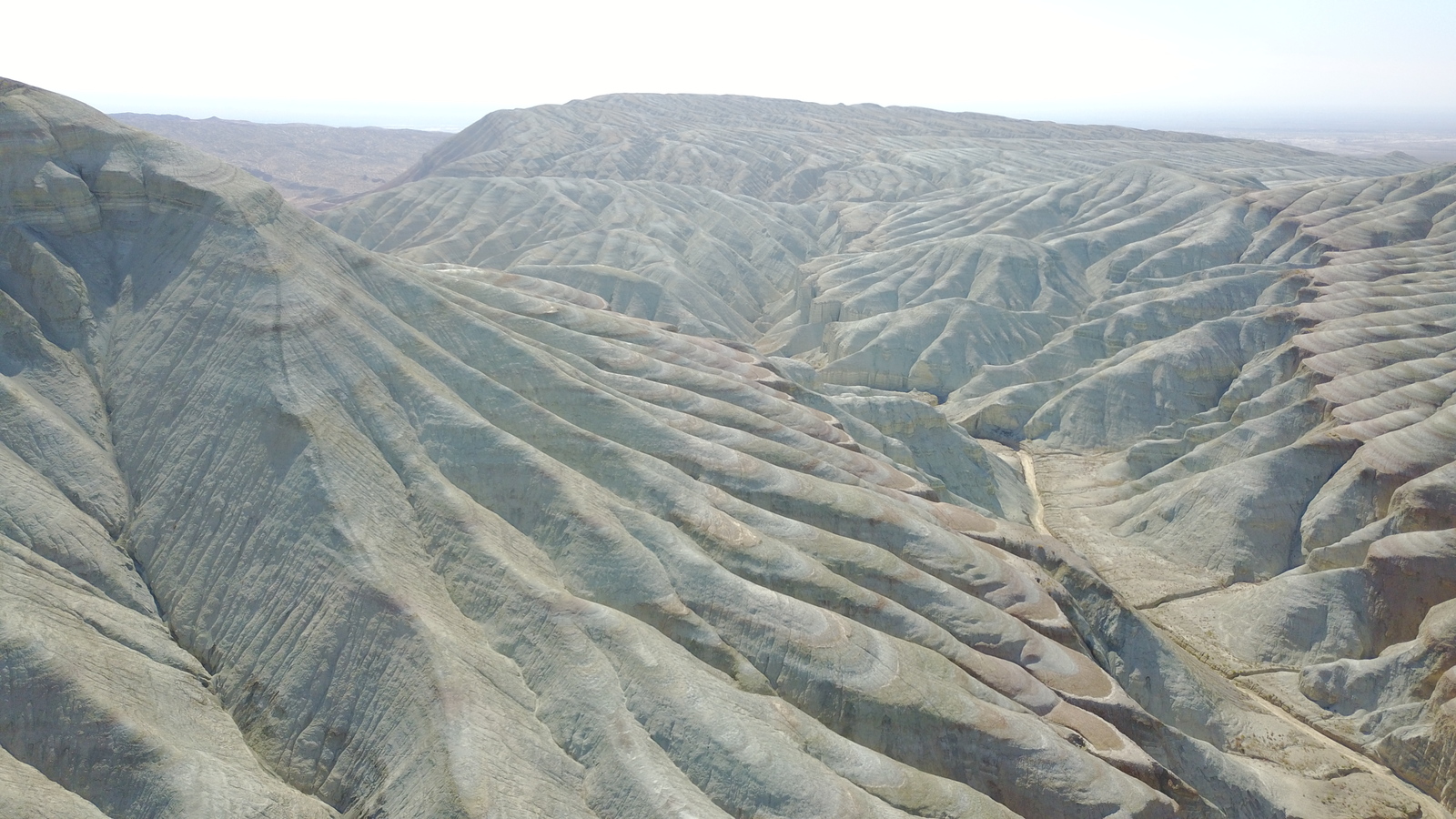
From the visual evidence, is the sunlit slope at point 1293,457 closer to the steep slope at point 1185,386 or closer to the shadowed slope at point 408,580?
the steep slope at point 1185,386

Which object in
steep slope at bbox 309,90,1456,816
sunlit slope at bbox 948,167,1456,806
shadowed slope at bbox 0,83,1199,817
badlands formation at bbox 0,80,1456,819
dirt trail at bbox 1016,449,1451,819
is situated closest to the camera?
shadowed slope at bbox 0,83,1199,817

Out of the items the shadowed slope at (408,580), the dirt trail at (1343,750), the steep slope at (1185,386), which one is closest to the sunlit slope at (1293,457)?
the steep slope at (1185,386)

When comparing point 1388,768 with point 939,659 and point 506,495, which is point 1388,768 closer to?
point 939,659

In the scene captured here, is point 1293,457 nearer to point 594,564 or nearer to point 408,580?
point 594,564

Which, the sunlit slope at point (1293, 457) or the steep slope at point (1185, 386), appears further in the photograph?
the sunlit slope at point (1293, 457)

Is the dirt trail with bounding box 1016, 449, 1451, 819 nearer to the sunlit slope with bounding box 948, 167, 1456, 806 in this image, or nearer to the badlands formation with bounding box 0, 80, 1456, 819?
the badlands formation with bounding box 0, 80, 1456, 819

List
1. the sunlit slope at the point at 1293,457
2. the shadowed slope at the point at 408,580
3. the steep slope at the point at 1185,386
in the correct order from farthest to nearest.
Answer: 1. the sunlit slope at the point at 1293,457
2. the steep slope at the point at 1185,386
3. the shadowed slope at the point at 408,580

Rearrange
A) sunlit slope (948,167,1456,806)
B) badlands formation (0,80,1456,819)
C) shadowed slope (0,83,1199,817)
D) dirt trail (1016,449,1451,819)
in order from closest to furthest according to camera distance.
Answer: shadowed slope (0,83,1199,817)
badlands formation (0,80,1456,819)
dirt trail (1016,449,1451,819)
sunlit slope (948,167,1456,806)

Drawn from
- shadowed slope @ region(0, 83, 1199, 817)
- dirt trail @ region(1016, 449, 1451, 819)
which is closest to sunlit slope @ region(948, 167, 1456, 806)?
dirt trail @ region(1016, 449, 1451, 819)
